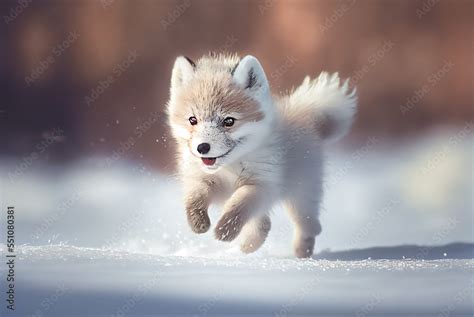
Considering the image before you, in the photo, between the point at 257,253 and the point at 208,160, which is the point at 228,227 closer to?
the point at 208,160

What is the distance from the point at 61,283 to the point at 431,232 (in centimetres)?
165

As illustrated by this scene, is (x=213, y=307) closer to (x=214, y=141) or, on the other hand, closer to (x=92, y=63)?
(x=214, y=141)

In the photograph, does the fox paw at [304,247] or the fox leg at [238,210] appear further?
the fox paw at [304,247]

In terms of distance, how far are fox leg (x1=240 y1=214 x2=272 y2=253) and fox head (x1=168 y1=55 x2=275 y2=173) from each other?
426mm

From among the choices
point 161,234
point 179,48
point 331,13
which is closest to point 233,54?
point 179,48

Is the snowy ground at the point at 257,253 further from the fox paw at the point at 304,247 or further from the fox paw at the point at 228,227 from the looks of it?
the fox paw at the point at 228,227

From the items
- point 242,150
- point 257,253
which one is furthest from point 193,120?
point 257,253

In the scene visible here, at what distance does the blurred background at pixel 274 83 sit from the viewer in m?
3.05

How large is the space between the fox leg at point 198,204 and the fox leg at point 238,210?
A: 0.07 m

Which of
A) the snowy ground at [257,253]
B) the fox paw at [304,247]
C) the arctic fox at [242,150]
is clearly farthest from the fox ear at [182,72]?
the fox paw at [304,247]

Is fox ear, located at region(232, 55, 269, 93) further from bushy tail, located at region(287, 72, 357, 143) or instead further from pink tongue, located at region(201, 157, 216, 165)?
bushy tail, located at region(287, 72, 357, 143)

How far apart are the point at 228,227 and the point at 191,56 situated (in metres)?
0.91

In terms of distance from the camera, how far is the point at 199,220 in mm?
2551

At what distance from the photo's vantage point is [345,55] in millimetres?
3148
